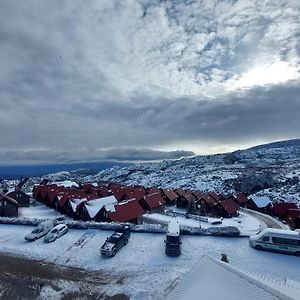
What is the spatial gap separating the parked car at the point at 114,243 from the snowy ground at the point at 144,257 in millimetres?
493

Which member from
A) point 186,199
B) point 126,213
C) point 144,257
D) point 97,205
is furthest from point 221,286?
point 186,199

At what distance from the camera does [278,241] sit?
93.1 ft

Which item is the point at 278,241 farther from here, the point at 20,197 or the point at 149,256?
the point at 20,197

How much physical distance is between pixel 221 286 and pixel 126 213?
34.7m

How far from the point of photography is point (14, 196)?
215ft

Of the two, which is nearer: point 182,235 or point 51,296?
point 51,296

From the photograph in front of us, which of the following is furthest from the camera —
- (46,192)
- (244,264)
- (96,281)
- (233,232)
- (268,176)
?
(268,176)

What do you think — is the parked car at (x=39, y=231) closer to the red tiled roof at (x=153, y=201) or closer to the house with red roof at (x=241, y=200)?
the red tiled roof at (x=153, y=201)

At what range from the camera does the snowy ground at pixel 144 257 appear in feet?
75.4

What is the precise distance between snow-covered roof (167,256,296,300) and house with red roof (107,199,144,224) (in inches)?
1217

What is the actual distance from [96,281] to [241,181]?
87817 millimetres

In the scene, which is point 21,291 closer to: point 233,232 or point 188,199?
point 233,232

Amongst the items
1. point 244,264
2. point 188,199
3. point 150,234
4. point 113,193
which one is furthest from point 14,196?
point 244,264

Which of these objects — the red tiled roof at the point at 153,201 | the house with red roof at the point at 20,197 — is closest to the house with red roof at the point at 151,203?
the red tiled roof at the point at 153,201
